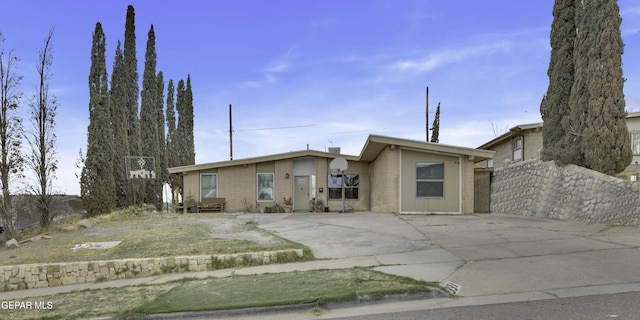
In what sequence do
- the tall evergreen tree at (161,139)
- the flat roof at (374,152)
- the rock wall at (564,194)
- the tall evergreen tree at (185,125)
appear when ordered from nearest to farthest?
1. the rock wall at (564,194)
2. the flat roof at (374,152)
3. the tall evergreen tree at (161,139)
4. the tall evergreen tree at (185,125)

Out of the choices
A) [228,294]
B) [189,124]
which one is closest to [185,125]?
[189,124]

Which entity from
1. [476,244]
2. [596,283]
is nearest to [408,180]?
[476,244]

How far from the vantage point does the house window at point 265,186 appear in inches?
807

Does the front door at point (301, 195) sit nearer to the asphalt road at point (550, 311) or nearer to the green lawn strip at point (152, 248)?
the green lawn strip at point (152, 248)

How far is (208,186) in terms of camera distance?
2086cm

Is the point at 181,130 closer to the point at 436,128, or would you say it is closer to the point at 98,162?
the point at 98,162

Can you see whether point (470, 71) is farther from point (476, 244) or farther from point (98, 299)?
point (98, 299)

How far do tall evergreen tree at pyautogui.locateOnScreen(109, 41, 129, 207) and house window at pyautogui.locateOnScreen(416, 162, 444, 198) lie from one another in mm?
17293

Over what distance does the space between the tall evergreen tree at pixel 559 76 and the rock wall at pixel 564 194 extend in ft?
2.67

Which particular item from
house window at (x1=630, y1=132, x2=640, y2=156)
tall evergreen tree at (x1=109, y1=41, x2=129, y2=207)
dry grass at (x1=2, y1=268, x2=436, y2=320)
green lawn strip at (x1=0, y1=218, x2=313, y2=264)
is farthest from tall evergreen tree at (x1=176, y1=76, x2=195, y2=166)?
house window at (x1=630, y1=132, x2=640, y2=156)

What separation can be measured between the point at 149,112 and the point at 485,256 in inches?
1106

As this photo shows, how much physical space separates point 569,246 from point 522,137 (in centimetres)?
1446

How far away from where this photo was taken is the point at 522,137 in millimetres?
20609

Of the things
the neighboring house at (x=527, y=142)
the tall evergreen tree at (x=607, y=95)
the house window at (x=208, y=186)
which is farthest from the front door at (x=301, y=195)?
the tall evergreen tree at (x=607, y=95)
